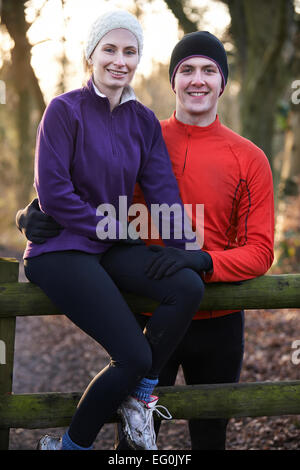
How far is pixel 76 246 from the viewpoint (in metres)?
2.53

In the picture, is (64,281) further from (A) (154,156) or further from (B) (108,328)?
(A) (154,156)

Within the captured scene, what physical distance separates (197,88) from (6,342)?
173 centimetres

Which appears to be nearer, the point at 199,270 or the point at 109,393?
the point at 109,393

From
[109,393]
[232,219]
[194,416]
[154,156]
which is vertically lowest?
[194,416]

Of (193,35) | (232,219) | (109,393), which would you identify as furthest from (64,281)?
(193,35)

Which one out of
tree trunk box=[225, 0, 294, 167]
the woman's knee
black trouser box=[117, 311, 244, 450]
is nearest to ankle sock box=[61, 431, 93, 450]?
the woman's knee

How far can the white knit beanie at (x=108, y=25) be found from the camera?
2686mm

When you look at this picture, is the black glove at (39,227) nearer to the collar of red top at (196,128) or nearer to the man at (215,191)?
the man at (215,191)

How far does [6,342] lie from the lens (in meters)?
2.85

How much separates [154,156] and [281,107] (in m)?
7.36

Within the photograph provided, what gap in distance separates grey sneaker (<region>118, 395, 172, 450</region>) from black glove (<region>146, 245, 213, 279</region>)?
0.62 meters

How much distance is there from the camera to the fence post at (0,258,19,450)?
9.34ft

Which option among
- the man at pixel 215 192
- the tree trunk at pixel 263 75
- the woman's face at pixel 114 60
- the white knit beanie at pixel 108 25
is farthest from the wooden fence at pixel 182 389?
the tree trunk at pixel 263 75

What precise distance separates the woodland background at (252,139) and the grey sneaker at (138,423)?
1840 millimetres
